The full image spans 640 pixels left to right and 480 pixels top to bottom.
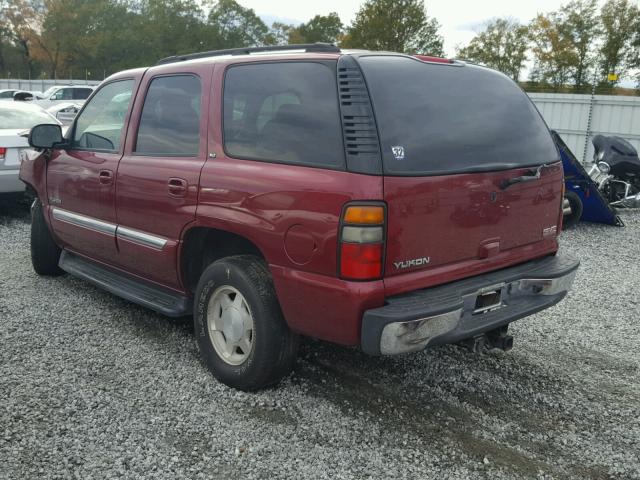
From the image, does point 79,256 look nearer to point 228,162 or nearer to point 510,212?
point 228,162

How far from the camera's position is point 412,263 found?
9.82ft

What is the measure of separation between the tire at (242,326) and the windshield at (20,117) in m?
Result: 6.39

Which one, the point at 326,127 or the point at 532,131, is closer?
the point at 326,127

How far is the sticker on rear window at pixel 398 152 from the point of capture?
2.89 meters

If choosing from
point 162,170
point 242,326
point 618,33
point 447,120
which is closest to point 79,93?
point 162,170

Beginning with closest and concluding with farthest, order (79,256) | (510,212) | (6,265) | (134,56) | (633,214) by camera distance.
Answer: (510,212) < (79,256) < (6,265) < (633,214) < (134,56)

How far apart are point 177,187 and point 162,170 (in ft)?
0.77

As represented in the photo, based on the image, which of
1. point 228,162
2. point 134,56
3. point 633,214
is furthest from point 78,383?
point 134,56

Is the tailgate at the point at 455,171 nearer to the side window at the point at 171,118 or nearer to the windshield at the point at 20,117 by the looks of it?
the side window at the point at 171,118

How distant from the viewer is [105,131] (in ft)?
15.1

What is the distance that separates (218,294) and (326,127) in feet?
4.09

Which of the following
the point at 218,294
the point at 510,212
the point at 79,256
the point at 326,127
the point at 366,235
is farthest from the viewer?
the point at 79,256

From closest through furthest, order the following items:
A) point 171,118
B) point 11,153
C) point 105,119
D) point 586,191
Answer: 1. point 171,118
2. point 105,119
3. point 11,153
4. point 586,191

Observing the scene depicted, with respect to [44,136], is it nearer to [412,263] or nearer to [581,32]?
[412,263]
